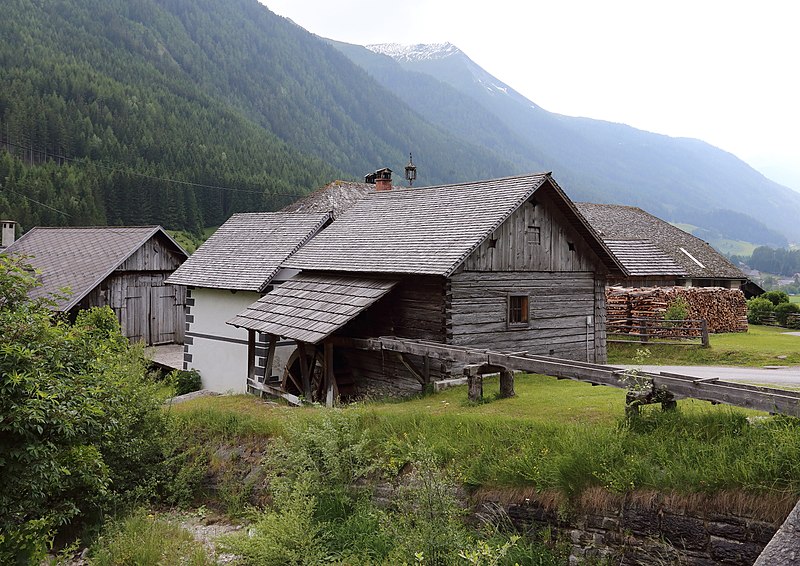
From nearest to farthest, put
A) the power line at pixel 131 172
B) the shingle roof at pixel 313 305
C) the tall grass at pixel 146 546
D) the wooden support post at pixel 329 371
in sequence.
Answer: the tall grass at pixel 146 546 → the shingle roof at pixel 313 305 → the wooden support post at pixel 329 371 → the power line at pixel 131 172

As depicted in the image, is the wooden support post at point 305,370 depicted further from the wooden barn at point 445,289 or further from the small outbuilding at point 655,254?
the small outbuilding at point 655,254

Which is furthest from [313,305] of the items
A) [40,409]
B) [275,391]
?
[40,409]

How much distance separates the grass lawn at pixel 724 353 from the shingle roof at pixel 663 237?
13.1 metres

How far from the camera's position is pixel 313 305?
60.9 ft

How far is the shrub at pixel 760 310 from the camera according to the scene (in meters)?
35.4

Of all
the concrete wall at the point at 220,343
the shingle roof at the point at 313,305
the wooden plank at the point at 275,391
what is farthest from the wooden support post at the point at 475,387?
the concrete wall at the point at 220,343

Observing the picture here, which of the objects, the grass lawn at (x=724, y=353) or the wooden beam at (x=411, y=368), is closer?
the wooden beam at (x=411, y=368)

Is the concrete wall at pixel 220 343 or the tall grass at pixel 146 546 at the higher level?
the concrete wall at pixel 220 343

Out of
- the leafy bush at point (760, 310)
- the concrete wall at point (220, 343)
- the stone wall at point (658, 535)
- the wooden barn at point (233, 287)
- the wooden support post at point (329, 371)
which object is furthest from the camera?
the leafy bush at point (760, 310)

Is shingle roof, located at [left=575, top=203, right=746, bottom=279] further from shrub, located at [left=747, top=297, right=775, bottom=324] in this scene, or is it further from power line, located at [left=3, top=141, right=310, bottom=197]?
power line, located at [left=3, top=141, right=310, bottom=197]

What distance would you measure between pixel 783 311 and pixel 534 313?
21982mm

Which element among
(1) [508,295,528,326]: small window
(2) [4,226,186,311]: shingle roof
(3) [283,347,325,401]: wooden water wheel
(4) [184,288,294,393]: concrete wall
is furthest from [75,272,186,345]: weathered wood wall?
(1) [508,295,528,326]: small window

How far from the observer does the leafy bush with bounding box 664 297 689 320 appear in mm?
25234

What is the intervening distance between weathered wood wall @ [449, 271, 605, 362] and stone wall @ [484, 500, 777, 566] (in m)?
8.64
